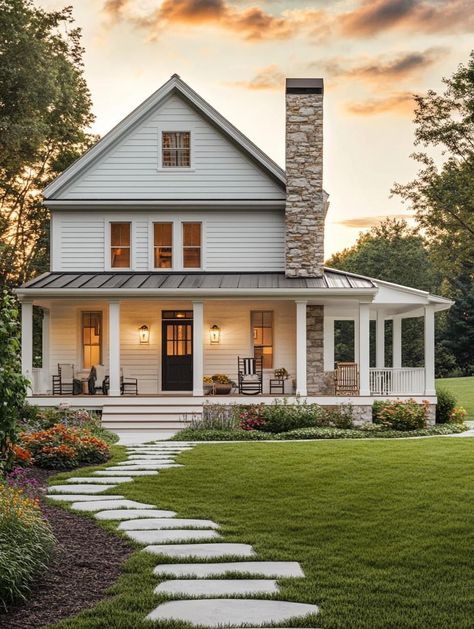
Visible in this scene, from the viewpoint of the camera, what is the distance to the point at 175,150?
74.6 feet

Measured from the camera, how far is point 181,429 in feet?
60.6

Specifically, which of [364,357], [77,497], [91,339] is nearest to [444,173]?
[364,357]

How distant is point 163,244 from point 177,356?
3.20 meters

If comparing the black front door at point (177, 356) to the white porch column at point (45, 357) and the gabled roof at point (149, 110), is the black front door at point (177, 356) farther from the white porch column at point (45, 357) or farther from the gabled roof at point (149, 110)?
the gabled roof at point (149, 110)

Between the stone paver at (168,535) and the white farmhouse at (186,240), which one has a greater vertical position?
the white farmhouse at (186,240)

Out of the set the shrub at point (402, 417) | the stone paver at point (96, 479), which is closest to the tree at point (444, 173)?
the shrub at point (402, 417)

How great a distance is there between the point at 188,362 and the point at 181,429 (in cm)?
432

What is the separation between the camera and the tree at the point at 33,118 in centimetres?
2419

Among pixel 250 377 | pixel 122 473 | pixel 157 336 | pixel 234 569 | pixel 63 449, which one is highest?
pixel 157 336

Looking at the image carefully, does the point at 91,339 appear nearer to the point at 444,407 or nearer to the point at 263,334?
the point at 263,334

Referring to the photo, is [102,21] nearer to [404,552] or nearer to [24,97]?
[24,97]

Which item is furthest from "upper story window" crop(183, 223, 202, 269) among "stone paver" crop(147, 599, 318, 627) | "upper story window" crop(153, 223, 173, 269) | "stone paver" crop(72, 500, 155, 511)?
"stone paver" crop(147, 599, 318, 627)

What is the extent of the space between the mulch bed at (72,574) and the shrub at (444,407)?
48.6 ft

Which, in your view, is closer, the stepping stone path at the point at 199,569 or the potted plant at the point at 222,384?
the stepping stone path at the point at 199,569
